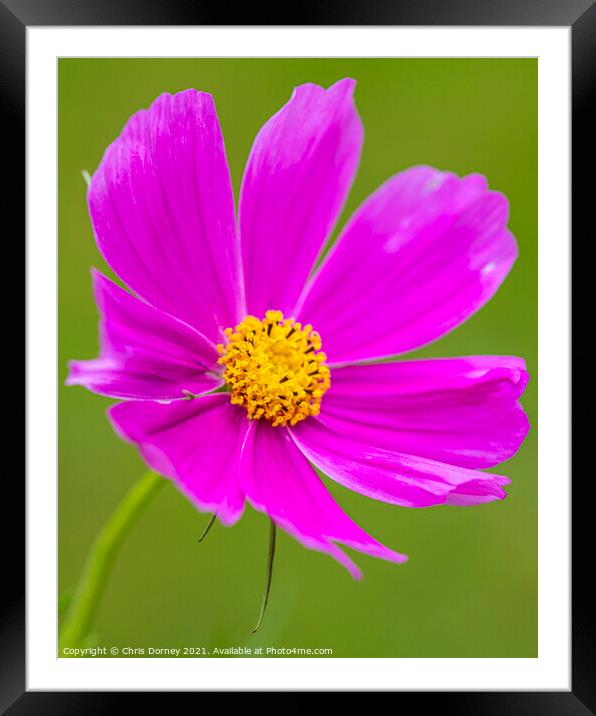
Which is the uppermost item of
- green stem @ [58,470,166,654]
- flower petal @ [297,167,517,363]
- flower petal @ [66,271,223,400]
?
flower petal @ [297,167,517,363]

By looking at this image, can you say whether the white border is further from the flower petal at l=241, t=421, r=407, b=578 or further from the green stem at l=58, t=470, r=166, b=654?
the flower petal at l=241, t=421, r=407, b=578

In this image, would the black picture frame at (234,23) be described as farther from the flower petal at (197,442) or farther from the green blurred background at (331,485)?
the flower petal at (197,442)

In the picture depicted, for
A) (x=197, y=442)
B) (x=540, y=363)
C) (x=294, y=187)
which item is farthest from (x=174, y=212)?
(x=540, y=363)

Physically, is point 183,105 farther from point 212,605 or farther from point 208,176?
point 212,605

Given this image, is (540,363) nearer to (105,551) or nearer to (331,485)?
(331,485)

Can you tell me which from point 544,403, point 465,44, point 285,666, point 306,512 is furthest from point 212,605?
point 465,44

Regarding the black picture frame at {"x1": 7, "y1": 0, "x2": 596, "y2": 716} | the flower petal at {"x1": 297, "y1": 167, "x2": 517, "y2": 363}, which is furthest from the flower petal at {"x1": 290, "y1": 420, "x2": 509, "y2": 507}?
the black picture frame at {"x1": 7, "y1": 0, "x2": 596, "y2": 716}
